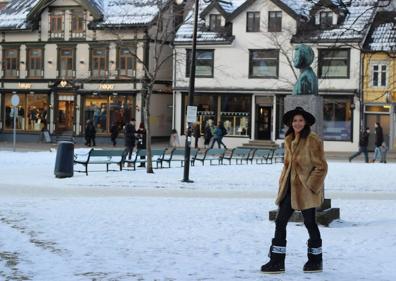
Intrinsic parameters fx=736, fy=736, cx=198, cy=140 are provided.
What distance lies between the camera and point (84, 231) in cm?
1107

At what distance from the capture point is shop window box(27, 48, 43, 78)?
51.3 m

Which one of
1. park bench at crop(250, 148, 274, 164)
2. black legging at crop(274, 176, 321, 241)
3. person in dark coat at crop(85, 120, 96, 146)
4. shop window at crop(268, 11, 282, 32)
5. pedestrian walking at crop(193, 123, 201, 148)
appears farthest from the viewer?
pedestrian walking at crop(193, 123, 201, 148)

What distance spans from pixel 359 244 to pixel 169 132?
4099 cm

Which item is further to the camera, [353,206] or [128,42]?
[128,42]

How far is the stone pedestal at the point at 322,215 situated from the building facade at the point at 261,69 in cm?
3029

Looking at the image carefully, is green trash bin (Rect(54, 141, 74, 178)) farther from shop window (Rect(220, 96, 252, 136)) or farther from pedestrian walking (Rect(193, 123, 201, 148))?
shop window (Rect(220, 96, 252, 136))

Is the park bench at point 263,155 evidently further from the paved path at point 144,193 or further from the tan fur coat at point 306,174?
the tan fur coat at point 306,174

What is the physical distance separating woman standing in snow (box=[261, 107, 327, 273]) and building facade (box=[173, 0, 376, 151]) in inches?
1357

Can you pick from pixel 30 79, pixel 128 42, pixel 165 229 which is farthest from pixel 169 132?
pixel 165 229

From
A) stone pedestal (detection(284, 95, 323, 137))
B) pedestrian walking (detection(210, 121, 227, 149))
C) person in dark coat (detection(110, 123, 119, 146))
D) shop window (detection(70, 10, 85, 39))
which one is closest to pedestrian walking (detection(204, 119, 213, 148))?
pedestrian walking (detection(210, 121, 227, 149))

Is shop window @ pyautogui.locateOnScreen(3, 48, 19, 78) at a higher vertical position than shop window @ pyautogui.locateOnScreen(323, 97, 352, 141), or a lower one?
higher

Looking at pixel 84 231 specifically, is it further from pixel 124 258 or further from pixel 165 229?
pixel 124 258

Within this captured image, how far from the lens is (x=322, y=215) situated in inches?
478

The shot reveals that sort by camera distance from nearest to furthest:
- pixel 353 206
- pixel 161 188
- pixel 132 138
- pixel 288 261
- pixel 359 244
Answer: pixel 288 261 → pixel 359 244 → pixel 353 206 → pixel 161 188 → pixel 132 138
